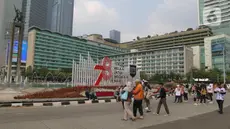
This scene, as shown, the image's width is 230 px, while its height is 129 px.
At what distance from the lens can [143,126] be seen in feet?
26.7

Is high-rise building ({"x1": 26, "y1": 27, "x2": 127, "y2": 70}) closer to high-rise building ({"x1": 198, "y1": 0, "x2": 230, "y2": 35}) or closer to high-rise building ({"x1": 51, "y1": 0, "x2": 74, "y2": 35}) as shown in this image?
high-rise building ({"x1": 51, "y1": 0, "x2": 74, "y2": 35})

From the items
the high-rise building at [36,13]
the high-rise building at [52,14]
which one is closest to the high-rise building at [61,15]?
the high-rise building at [52,14]

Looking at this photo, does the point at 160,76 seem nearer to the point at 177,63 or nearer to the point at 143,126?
the point at 177,63

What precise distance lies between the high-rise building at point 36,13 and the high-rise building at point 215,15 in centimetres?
11441

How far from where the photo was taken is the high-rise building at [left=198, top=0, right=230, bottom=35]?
117m

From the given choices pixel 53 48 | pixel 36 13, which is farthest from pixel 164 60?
pixel 36 13

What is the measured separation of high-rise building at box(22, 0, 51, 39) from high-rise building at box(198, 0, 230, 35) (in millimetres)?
114411

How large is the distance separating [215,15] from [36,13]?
12579 centimetres

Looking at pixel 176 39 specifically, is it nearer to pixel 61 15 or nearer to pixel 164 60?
pixel 164 60

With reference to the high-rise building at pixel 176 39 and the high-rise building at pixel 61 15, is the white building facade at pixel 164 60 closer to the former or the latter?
the high-rise building at pixel 176 39

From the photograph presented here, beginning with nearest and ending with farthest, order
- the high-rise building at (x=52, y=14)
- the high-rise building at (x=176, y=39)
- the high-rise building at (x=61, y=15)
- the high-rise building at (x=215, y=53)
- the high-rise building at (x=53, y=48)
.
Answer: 1. the high-rise building at (x=215, y=53)
2. the high-rise building at (x=53, y=48)
3. the high-rise building at (x=176, y=39)
4. the high-rise building at (x=52, y=14)
5. the high-rise building at (x=61, y=15)

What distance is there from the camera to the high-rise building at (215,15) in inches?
4614

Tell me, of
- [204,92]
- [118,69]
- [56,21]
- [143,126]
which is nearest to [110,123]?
[143,126]

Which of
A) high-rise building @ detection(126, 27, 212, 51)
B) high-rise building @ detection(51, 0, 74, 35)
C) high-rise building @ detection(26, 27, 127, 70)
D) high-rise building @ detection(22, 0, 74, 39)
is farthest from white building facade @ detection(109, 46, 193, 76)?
high-rise building @ detection(22, 0, 74, 39)
